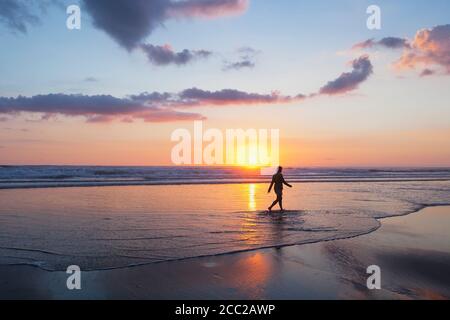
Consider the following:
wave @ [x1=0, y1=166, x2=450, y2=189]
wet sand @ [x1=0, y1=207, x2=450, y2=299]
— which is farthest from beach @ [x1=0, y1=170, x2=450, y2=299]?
wave @ [x1=0, y1=166, x2=450, y2=189]

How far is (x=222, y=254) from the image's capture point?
852 cm

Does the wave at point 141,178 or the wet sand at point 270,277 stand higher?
the wave at point 141,178

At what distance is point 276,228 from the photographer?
1188cm

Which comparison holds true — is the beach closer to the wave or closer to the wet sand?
the wet sand

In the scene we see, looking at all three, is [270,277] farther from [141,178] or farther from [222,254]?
[141,178]

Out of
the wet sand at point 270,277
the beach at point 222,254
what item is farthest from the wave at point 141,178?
the wet sand at point 270,277

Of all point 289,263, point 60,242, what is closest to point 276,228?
point 289,263

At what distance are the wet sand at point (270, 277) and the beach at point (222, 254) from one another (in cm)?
2

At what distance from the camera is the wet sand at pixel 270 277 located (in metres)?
6.04

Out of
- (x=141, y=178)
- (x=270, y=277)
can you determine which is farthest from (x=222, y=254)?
(x=141, y=178)

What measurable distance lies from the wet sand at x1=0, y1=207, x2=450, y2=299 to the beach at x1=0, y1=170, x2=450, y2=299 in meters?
0.02

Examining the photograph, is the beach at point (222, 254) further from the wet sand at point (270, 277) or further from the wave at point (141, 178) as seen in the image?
the wave at point (141, 178)

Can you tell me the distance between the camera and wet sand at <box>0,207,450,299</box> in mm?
6035
